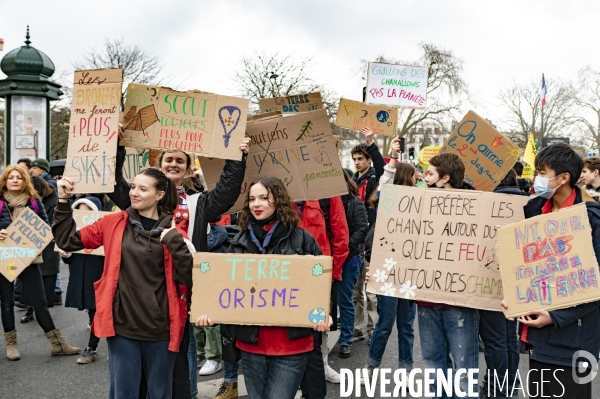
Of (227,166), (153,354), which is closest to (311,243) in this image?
(227,166)

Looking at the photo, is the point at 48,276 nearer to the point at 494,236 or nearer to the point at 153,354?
the point at 153,354

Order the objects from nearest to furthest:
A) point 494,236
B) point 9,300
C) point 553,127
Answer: point 494,236 → point 9,300 → point 553,127

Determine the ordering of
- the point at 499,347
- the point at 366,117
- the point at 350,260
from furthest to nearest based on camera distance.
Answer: the point at 366,117 < the point at 350,260 < the point at 499,347

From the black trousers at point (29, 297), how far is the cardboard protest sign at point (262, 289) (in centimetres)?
333

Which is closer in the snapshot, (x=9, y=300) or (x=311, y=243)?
(x=311, y=243)

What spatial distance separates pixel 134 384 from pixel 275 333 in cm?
87

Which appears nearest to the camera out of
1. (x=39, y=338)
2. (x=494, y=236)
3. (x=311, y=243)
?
(x=311, y=243)

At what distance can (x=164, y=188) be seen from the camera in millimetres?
3377

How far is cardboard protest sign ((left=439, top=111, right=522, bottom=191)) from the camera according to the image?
14.9ft

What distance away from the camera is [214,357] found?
505 centimetres

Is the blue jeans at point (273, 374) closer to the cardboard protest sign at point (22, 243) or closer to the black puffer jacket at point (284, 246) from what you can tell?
the black puffer jacket at point (284, 246)

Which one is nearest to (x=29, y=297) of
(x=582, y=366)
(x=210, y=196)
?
(x=210, y=196)

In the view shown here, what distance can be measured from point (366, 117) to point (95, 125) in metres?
3.26

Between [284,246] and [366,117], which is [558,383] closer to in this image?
[284,246]
